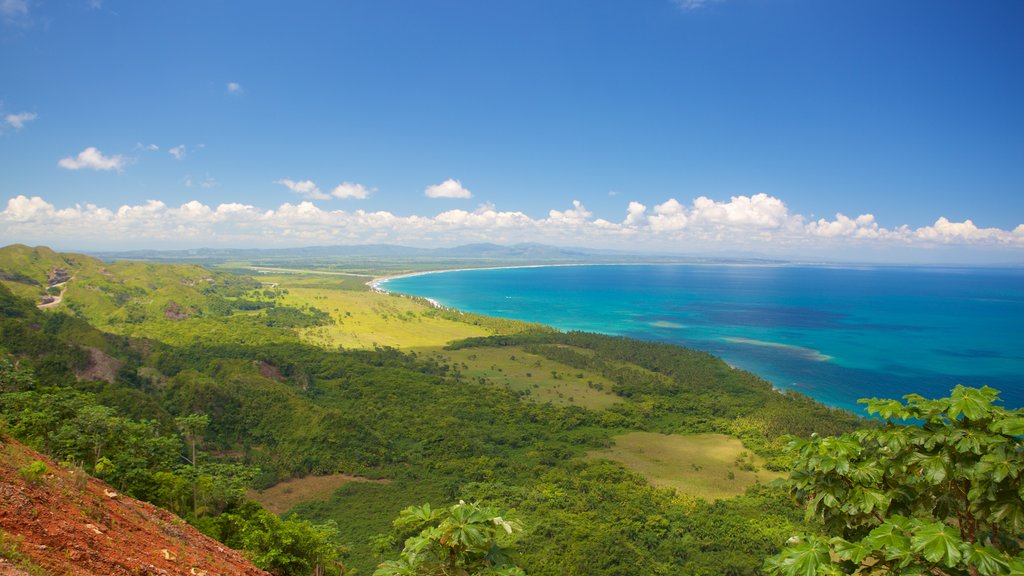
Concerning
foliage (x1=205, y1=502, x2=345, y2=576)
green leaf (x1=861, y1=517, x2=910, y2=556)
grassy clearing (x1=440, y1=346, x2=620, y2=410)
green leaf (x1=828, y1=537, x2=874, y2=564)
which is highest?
green leaf (x1=861, y1=517, x2=910, y2=556)

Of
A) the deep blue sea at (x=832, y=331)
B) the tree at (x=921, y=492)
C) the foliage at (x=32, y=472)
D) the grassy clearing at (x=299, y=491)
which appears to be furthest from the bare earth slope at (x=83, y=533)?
the deep blue sea at (x=832, y=331)

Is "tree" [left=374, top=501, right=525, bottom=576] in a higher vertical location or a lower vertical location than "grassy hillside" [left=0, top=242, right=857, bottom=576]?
higher

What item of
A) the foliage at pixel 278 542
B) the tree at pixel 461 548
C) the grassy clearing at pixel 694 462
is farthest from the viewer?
the grassy clearing at pixel 694 462

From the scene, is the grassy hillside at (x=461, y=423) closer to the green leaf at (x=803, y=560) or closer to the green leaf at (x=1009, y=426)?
the green leaf at (x=803, y=560)

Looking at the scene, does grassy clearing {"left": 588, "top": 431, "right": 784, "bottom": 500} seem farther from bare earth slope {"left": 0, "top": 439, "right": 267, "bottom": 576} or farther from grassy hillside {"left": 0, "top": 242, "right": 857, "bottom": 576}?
bare earth slope {"left": 0, "top": 439, "right": 267, "bottom": 576}

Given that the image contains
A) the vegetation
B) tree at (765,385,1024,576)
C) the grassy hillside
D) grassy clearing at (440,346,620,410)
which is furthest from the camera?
grassy clearing at (440,346,620,410)

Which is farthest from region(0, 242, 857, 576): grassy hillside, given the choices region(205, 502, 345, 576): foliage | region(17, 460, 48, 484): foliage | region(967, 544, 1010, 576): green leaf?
region(967, 544, 1010, 576): green leaf
